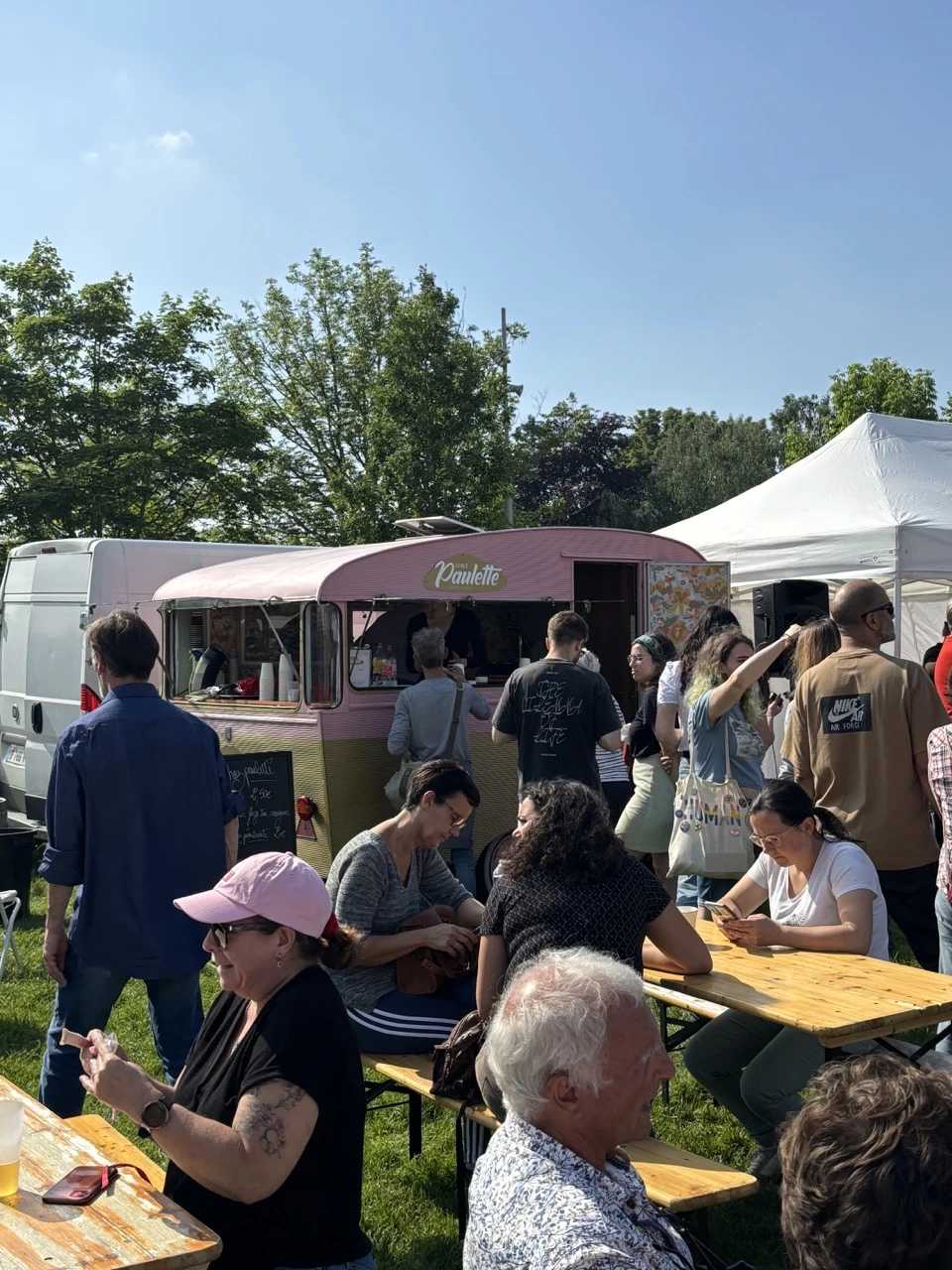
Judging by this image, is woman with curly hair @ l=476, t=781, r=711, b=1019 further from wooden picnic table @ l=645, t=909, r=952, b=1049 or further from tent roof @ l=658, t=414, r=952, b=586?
tent roof @ l=658, t=414, r=952, b=586

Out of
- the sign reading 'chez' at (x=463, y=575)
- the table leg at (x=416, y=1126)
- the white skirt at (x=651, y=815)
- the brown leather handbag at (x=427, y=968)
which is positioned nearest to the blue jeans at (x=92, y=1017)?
the brown leather handbag at (x=427, y=968)

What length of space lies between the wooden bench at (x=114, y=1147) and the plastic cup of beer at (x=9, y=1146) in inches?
10.0

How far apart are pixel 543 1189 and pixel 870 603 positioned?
3.72 meters

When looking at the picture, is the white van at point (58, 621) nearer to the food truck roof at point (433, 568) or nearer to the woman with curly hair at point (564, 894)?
the food truck roof at point (433, 568)

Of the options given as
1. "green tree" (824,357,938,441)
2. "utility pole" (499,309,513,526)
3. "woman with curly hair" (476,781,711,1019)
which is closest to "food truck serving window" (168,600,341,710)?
"woman with curly hair" (476,781,711,1019)

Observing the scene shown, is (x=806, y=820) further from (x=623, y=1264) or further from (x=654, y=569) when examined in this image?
(x=654, y=569)

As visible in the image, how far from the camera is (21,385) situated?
680 inches

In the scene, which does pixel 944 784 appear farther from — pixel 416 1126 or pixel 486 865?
pixel 486 865

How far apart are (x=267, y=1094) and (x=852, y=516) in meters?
8.59

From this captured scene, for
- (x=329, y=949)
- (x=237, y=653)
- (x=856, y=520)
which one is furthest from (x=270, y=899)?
(x=856, y=520)

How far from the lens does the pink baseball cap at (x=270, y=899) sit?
258 cm

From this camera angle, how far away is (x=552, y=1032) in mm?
1999

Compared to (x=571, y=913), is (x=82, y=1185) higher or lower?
lower

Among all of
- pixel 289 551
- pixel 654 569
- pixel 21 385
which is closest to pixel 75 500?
pixel 21 385
